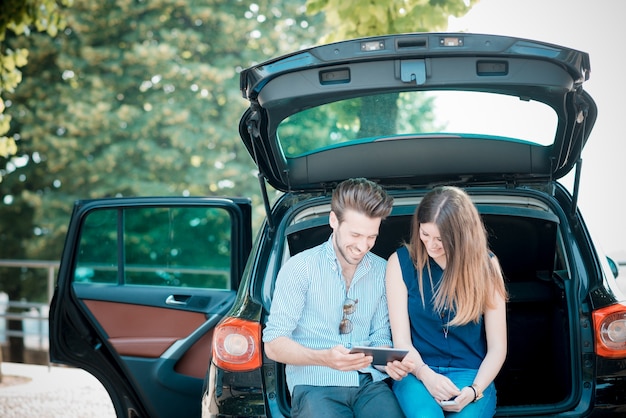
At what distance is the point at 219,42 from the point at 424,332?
1402 centimetres

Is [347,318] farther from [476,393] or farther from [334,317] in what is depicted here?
[476,393]

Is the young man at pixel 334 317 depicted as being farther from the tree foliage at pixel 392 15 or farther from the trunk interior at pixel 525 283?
the tree foliage at pixel 392 15

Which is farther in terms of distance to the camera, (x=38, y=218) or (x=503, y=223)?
(x=38, y=218)

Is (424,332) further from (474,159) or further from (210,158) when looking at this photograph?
(210,158)

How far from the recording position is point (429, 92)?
362 cm

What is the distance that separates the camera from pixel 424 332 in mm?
3141

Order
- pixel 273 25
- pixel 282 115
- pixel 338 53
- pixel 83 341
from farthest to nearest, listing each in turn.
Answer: pixel 273 25, pixel 83 341, pixel 282 115, pixel 338 53

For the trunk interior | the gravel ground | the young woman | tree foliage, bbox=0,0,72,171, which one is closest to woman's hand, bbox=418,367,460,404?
the young woman

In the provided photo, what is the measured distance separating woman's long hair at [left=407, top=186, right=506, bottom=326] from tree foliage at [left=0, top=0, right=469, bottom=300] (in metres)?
12.8

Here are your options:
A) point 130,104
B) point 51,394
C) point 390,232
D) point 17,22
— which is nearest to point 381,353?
point 390,232

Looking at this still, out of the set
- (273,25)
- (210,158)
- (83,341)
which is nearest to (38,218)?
(210,158)

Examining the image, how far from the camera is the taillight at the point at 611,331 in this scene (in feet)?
9.65

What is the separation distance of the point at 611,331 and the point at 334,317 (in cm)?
109

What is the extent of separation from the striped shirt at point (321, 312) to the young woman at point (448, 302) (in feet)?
0.30
